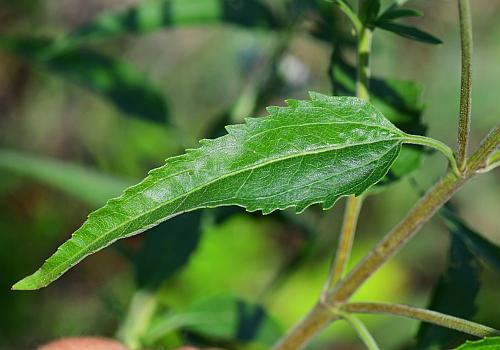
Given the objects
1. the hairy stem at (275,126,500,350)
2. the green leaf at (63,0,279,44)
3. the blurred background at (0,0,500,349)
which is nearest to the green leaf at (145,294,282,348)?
the blurred background at (0,0,500,349)

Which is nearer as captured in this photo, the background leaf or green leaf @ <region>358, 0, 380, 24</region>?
green leaf @ <region>358, 0, 380, 24</region>

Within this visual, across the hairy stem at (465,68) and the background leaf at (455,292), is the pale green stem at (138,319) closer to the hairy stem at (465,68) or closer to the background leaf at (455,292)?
the background leaf at (455,292)

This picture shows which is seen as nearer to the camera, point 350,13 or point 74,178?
point 350,13

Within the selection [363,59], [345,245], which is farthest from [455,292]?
[363,59]

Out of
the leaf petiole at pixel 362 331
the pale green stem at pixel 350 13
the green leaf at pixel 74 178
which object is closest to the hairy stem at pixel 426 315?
the leaf petiole at pixel 362 331

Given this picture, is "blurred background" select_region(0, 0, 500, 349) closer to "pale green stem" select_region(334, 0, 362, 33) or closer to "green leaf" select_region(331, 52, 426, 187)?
"green leaf" select_region(331, 52, 426, 187)

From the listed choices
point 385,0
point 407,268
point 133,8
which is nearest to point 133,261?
point 133,8

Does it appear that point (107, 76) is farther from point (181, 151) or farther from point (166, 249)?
point (166, 249)
